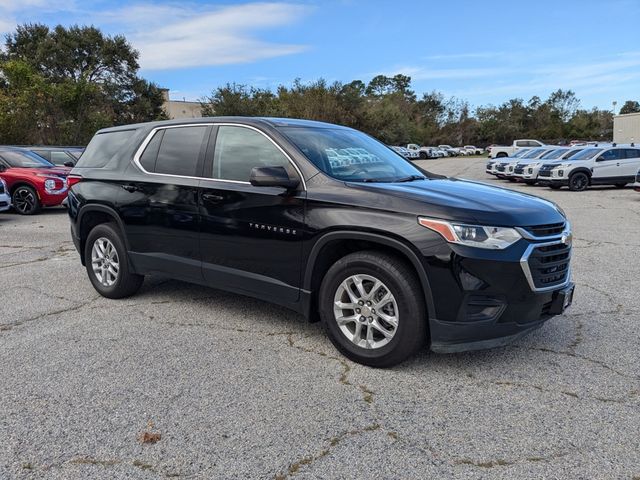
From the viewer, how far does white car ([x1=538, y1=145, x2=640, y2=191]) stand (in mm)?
18828

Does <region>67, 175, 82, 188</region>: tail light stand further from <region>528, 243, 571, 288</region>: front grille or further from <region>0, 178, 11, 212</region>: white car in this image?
<region>0, 178, 11, 212</region>: white car

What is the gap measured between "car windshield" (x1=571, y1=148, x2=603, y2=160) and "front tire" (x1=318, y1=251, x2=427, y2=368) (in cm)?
1835

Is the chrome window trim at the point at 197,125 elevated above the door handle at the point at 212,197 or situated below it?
above

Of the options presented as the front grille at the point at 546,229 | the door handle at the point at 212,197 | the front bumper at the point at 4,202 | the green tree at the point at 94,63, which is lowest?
the front grille at the point at 546,229

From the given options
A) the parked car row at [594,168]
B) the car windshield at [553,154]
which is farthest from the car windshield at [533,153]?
the parked car row at [594,168]

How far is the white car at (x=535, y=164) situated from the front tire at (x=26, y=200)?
55.2ft

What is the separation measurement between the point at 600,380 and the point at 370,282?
1651 millimetres

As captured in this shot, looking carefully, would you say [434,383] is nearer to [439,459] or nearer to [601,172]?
[439,459]

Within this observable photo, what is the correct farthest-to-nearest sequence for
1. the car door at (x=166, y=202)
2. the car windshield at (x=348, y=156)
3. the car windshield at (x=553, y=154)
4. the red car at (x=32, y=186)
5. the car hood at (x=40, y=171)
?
the car windshield at (x=553, y=154) → the car hood at (x=40, y=171) → the red car at (x=32, y=186) → the car door at (x=166, y=202) → the car windshield at (x=348, y=156)

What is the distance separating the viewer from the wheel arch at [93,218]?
17.2 ft

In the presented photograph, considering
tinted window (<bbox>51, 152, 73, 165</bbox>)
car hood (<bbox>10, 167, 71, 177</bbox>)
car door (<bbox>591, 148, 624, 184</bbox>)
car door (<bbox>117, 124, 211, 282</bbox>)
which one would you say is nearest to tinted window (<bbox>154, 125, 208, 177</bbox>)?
car door (<bbox>117, 124, 211, 282</bbox>)

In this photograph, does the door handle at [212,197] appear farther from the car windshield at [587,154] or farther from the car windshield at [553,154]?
the car windshield at [553,154]

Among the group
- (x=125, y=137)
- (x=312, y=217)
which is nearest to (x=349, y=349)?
(x=312, y=217)

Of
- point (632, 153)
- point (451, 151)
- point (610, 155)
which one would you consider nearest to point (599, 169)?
point (610, 155)
